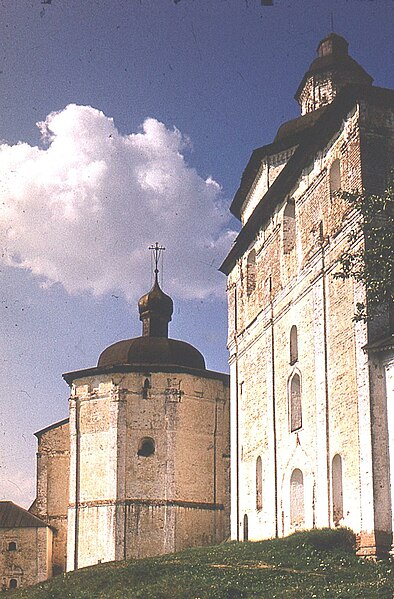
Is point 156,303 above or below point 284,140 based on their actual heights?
below

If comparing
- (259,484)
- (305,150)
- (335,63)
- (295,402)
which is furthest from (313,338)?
(335,63)

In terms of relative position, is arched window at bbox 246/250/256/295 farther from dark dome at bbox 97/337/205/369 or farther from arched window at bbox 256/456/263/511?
dark dome at bbox 97/337/205/369

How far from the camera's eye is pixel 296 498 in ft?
78.2

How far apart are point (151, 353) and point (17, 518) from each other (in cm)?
889

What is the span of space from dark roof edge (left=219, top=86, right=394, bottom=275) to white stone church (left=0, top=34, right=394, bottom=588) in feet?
0.14

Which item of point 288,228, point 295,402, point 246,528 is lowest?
point 246,528

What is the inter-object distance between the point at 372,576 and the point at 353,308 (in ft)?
19.1

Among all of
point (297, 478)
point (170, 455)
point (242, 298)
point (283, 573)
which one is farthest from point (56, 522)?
point (283, 573)

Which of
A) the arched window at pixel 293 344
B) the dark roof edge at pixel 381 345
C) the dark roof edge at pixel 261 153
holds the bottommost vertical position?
the dark roof edge at pixel 381 345

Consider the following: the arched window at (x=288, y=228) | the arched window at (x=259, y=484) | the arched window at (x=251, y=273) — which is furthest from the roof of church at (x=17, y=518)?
the arched window at (x=288, y=228)

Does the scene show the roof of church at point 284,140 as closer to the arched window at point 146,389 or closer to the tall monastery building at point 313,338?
the tall monastery building at point 313,338

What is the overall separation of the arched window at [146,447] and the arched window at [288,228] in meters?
13.3

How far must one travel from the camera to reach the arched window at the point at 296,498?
23.6 meters

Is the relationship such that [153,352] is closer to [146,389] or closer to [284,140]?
[146,389]
